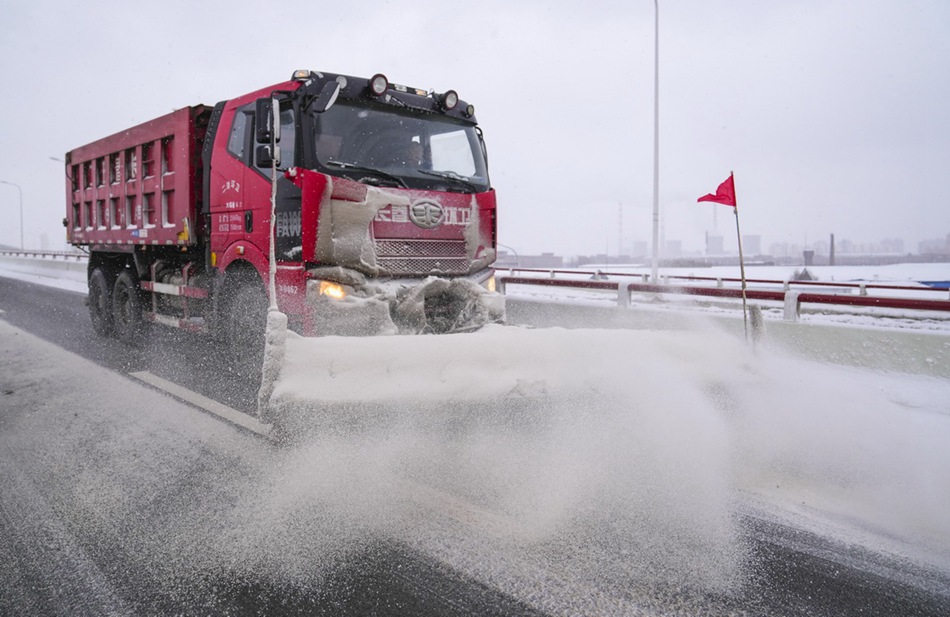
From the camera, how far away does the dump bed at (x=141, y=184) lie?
22.1 feet

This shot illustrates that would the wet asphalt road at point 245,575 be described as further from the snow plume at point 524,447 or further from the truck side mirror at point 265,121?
the truck side mirror at point 265,121

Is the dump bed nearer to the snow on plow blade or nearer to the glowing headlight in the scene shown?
the glowing headlight

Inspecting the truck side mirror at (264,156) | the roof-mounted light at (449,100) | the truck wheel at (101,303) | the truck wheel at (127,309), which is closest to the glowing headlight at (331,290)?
the truck side mirror at (264,156)

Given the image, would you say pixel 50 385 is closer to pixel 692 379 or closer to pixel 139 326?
Result: pixel 139 326

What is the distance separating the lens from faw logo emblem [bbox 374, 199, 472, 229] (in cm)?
516

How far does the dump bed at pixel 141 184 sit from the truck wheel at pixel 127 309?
1.86ft

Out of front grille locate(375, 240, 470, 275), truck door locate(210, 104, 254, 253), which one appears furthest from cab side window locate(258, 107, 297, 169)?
front grille locate(375, 240, 470, 275)

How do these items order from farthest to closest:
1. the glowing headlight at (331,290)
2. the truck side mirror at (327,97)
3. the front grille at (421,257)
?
1. the front grille at (421,257)
2. the truck side mirror at (327,97)
3. the glowing headlight at (331,290)

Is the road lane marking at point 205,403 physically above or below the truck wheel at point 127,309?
below

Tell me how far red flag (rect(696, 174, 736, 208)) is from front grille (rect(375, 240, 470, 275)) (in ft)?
7.26

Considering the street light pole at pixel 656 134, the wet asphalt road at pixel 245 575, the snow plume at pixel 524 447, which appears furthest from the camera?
the street light pole at pixel 656 134

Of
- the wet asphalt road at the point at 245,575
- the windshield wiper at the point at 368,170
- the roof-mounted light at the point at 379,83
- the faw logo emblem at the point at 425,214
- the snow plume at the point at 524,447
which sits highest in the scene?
the roof-mounted light at the point at 379,83

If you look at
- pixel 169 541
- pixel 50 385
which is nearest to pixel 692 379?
pixel 169 541

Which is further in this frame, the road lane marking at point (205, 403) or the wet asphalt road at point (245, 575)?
the road lane marking at point (205, 403)
